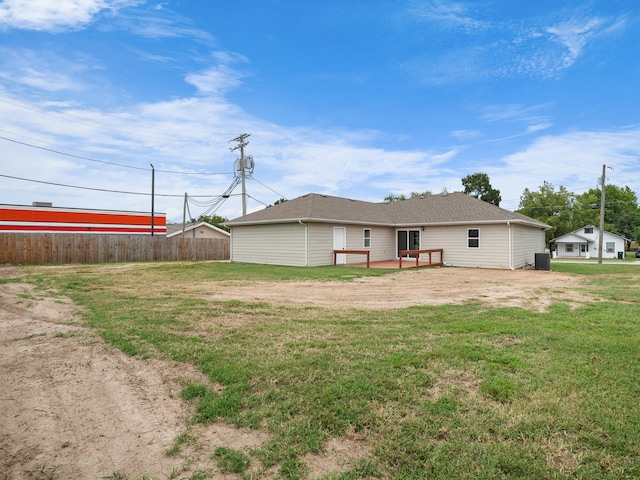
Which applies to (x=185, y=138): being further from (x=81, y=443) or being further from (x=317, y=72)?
(x=81, y=443)

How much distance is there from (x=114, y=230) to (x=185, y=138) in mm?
15961

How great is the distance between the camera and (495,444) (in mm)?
2422

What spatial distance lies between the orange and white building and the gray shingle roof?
709 inches

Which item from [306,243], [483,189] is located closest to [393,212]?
[306,243]

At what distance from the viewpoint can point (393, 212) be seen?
2305cm

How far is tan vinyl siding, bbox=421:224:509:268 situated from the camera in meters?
17.4

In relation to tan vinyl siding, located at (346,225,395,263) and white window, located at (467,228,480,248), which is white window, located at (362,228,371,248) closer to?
tan vinyl siding, located at (346,225,395,263)

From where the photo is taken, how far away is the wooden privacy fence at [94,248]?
62.0ft

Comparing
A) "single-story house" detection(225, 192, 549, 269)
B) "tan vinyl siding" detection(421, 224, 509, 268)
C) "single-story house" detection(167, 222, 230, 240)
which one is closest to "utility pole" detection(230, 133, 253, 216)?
"single-story house" detection(225, 192, 549, 269)

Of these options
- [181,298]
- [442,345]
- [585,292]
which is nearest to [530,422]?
[442,345]

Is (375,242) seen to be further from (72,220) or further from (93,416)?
(72,220)

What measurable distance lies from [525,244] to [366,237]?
8704 mm

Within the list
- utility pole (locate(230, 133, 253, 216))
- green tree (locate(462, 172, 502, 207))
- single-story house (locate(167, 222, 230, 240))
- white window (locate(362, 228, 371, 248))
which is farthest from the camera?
green tree (locate(462, 172, 502, 207))

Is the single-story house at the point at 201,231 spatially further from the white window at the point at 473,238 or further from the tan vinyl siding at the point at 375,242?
the white window at the point at 473,238
